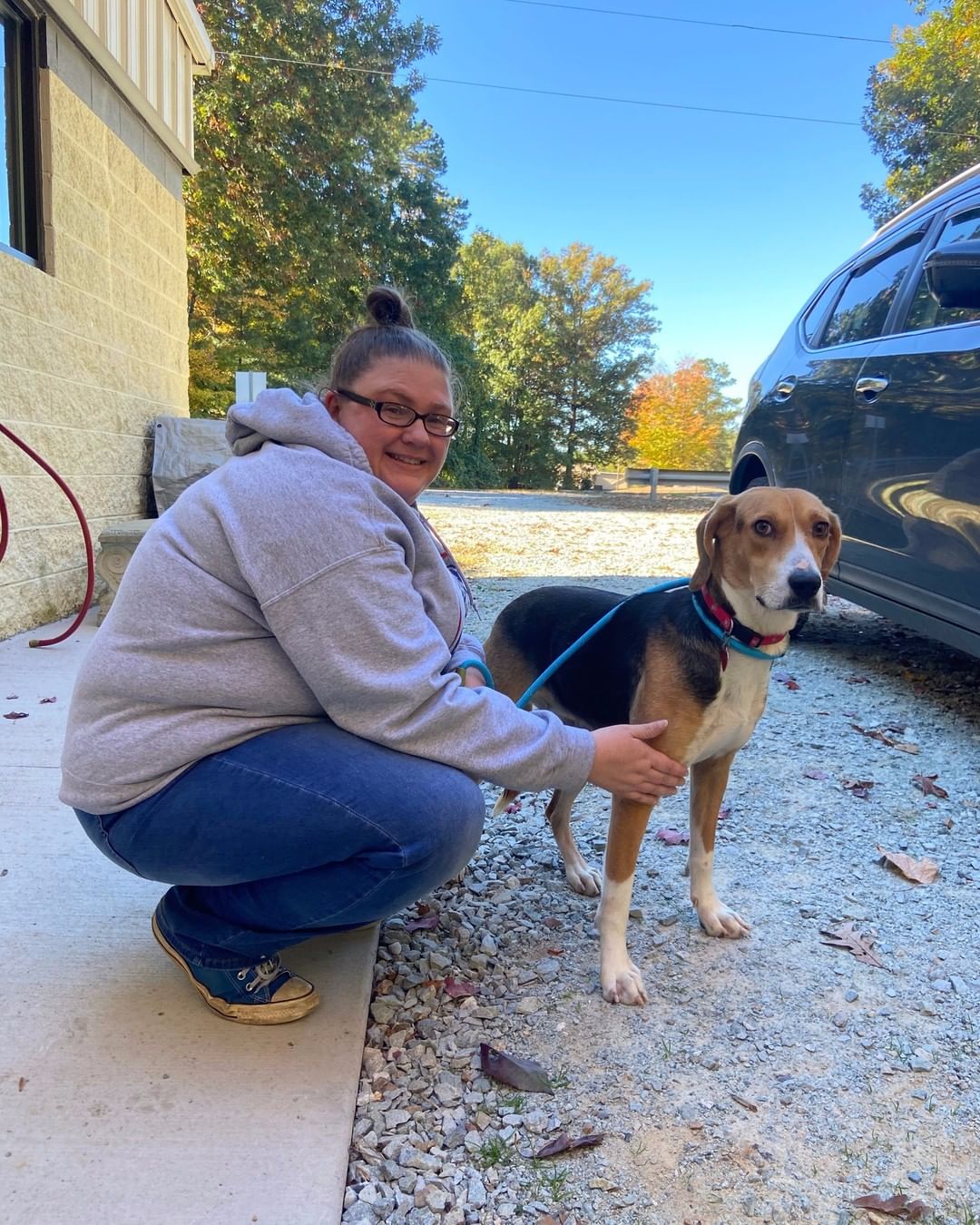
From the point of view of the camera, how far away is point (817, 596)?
219 cm

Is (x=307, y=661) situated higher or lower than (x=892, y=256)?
lower

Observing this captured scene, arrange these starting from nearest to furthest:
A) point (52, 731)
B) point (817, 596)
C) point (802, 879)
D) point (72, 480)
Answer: point (817, 596) → point (802, 879) → point (52, 731) → point (72, 480)

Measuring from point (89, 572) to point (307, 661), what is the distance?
13.6 ft

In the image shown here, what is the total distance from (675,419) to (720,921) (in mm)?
36387

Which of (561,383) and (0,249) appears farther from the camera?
(561,383)

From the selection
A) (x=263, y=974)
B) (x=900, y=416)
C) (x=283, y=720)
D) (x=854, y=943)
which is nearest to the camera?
(x=283, y=720)

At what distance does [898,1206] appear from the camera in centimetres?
158

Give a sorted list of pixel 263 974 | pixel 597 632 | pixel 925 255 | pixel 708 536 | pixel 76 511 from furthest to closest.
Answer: pixel 76 511
pixel 925 255
pixel 597 632
pixel 708 536
pixel 263 974

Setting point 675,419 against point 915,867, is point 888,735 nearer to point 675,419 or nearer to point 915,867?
point 915,867

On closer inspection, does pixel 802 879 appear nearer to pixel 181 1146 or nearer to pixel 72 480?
pixel 181 1146

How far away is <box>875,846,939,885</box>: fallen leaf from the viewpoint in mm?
2871

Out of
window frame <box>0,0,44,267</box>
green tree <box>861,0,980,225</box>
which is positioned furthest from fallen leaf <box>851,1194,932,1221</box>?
green tree <box>861,0,980,225</box>

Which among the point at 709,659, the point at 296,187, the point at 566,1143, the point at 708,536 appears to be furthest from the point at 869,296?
the point at 296,187

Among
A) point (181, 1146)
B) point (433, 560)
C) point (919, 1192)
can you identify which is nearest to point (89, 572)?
point (433, 560)
